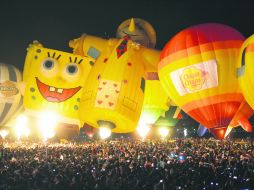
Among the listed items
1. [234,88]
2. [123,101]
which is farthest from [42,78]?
[234,88]

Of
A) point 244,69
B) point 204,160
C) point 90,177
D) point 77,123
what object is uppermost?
point 244,69

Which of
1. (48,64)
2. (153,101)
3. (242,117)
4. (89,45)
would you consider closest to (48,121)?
(48,64)

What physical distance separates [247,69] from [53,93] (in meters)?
7.60

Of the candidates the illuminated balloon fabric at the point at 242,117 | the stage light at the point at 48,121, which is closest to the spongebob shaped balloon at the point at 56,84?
the stage light at the point at 48,121

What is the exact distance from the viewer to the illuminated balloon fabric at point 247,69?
13164 mm

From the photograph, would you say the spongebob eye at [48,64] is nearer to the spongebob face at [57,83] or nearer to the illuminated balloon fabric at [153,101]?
the spongebob face at [57,83]

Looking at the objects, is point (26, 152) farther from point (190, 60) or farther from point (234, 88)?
point (234, 88)

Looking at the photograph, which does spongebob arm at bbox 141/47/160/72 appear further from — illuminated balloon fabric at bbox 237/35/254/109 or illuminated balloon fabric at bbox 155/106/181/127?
illuminated balloon fabric at bbox 237/35/254/109

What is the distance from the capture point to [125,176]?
8750 mm

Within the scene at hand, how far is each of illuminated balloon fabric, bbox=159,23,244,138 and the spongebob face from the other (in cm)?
345

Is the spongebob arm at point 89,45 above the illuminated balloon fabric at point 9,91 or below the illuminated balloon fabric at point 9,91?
above

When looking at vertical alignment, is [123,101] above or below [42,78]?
below

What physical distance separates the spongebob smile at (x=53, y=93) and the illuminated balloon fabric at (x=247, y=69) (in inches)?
266

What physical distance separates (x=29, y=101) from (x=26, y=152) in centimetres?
249
